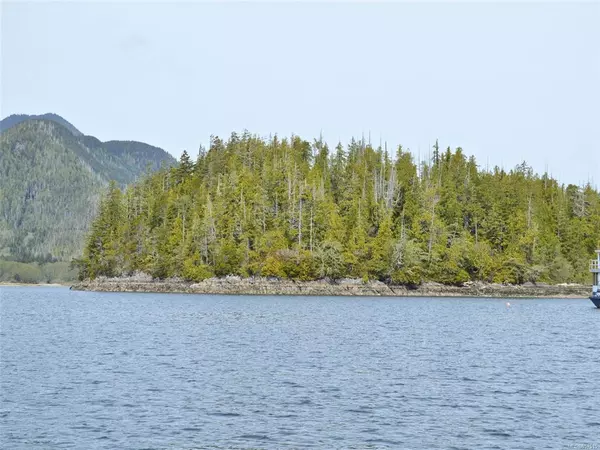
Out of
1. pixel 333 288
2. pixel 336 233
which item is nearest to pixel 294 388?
pixel 333 288

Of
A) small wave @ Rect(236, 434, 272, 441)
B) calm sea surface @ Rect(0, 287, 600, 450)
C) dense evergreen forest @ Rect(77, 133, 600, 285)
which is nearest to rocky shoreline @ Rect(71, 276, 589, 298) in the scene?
dense evergreen forest @ Rect(77, 133, 600, 285)

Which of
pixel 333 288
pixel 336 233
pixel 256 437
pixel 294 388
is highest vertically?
pixel 336 233

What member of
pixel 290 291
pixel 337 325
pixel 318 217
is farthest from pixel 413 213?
pixel 337 325

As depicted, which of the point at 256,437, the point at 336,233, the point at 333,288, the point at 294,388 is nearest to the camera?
the point at 256,437

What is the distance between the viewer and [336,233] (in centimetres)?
17300

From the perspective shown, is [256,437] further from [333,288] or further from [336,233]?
[336,233]

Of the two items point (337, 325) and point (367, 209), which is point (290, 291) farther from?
point (337, 325)

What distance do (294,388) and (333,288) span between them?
120003 millimetres

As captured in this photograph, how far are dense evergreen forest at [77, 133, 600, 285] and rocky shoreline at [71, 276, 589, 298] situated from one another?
6.72ft

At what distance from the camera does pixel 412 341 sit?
6022 cm

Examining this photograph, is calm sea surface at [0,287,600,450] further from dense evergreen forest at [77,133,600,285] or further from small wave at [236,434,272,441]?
dense evergreen forest at [77,133,600,285]

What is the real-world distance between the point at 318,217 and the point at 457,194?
141 ft

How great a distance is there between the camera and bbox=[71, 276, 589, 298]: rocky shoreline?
154875 mm

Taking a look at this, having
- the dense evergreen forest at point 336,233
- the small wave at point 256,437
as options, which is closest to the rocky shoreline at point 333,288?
the dense evergreen forest at point 336,233
